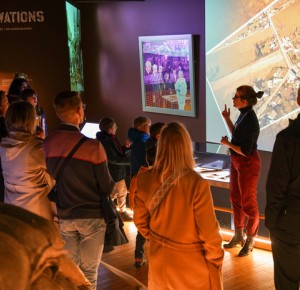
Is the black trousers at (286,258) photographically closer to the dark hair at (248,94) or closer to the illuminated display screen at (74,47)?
the dark hair at (248,94)

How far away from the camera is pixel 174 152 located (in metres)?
2.38

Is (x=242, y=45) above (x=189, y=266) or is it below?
above

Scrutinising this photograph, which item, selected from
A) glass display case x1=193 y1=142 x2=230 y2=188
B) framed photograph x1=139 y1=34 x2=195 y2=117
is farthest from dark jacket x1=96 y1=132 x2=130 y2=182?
framed photograph x1=139 y1=34 x2=195 y2=117

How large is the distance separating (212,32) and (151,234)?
428 centimetres

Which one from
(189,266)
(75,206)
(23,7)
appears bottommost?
(189,266)

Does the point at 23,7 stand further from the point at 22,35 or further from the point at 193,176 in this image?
the point at 193,176

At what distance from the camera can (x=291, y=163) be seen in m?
2.86

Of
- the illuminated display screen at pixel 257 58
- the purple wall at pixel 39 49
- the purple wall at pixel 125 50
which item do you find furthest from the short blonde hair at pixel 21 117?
the purple wall at pixel 39 49

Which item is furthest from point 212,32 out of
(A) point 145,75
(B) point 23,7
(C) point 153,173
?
(C) point 153,173

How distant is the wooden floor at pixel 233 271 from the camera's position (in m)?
4.09

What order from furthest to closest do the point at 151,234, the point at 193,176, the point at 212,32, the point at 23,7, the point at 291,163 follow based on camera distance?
the point at 23,7 < the point at 212,32 < the point at 291,163 < the point at 151,234 < the point at 193,176

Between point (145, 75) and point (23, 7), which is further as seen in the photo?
point (145, 75)

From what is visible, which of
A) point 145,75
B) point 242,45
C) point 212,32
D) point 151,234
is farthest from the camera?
point 145,75

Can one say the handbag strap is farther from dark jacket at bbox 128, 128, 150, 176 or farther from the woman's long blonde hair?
dark jacket at bbox 128, 128, 150, 176
